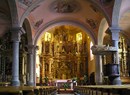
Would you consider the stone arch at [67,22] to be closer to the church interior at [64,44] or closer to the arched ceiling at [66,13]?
the church interior at [64,44]

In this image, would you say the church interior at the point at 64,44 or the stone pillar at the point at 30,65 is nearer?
the church interior at the point at 64,44

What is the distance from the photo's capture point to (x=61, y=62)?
2792cm

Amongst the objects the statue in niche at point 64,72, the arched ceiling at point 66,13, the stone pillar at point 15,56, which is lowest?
the statue in niche at point 64,72

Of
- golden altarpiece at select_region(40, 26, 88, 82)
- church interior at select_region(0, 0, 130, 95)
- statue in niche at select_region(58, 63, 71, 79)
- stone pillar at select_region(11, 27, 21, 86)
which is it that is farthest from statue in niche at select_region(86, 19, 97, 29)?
statue in niche at select_region(58, 63, 71, 79)

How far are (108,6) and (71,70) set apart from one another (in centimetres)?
1395

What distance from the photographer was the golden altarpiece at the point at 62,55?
89.3ft

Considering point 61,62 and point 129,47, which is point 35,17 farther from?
point 61,62

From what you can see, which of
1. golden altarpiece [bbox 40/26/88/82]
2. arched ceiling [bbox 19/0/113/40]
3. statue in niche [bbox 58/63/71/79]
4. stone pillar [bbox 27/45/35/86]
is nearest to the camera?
arched ceiling [bbox 19/0/113/40]

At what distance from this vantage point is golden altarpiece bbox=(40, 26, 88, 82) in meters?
27.2

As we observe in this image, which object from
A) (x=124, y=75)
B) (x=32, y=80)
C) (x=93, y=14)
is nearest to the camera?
(x=93, y=14)

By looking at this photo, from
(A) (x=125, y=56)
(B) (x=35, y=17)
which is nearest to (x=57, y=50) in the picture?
(A) (x=125, y=56)

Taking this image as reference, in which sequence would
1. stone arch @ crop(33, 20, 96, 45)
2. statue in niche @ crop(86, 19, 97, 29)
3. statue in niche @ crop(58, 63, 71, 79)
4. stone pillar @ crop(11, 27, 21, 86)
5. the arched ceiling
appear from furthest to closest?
statue in niche @ crop(58, 63, 71, 79) < stone arch @ crop(33, 20, 96, 45) < statue in niche @ crop(86, 19, 97, 29) < the arched ceiling < stone pillar @ crop(11, 27, 21, 86)

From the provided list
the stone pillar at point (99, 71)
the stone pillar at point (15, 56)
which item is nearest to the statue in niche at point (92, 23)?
the stone pillar at point (99, 71)

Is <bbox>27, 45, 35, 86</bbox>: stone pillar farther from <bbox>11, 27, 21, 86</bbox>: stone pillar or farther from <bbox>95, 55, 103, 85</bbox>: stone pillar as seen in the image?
<bbox>11, 27, 21, 86</bbox>: stone pillar
